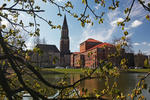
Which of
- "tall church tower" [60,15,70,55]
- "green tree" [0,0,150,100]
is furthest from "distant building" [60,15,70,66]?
"green tree" [0,0,150,100]

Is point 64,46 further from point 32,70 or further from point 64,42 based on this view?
point 32,70

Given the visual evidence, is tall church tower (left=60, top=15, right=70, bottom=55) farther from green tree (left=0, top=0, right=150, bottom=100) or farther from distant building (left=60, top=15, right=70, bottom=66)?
green tree (left=0, top=0, right=150, bottom=100)

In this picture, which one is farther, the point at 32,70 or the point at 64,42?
the point at 64,42

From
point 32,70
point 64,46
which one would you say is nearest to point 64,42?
point 64,46

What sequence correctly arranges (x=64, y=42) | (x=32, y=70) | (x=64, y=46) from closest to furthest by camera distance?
(x=32, y=70) < (x=64, y=42) < (x=64, y=46)

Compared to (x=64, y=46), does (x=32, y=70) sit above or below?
below

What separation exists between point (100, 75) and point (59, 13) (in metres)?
1.91

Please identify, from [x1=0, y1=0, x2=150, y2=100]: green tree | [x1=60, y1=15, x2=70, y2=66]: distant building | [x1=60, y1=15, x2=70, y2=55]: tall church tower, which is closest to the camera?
[x1=0, y1=0, x2=150, y2=100]: green tree

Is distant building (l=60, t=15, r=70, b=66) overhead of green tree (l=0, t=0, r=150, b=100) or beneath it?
overhead

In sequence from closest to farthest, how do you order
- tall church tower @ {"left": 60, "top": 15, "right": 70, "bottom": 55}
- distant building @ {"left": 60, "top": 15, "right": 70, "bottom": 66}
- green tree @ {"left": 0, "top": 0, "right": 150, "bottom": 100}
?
green tree @ {"left": 0, "top": 0, "right": 150, "bottom": 100}, distant building @ {"left": 60, "top": 15, "right": 70, "bottom": 66}, tall church tower @ {"left": 60, "top": 15, "right": 70, "bottom": 55}

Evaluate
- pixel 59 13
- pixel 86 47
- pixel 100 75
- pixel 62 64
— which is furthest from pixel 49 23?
pixel 62 64

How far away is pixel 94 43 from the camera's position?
7244 centimetres

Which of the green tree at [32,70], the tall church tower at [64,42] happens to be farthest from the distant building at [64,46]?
the green tree at [32,70]

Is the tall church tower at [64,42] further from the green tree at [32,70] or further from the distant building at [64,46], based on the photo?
the green tree at [32,70]
